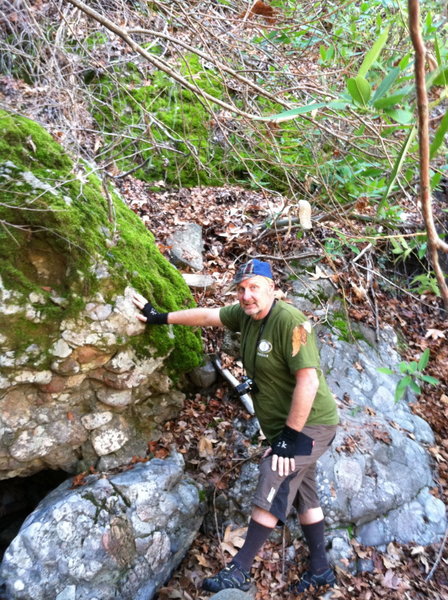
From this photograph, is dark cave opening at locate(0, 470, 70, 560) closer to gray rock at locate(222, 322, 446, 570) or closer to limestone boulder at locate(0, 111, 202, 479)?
limestone boulder at locate(0, 111, 202, 479)

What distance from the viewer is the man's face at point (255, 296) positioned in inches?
136

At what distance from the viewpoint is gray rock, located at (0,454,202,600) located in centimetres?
346

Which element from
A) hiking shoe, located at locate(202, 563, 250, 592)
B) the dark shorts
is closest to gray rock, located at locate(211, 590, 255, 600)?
hiking shoe, located at locate(202, 563, 250, 592)

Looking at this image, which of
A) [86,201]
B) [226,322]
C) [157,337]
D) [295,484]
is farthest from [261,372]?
[86,201]

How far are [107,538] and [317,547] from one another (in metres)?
1.71

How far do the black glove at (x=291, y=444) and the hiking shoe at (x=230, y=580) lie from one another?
0.90m

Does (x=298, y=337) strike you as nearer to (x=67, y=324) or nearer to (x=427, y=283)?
(x=427, y=283)

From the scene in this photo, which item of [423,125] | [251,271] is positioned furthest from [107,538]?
[423,125]

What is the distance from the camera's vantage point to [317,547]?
12.4ft

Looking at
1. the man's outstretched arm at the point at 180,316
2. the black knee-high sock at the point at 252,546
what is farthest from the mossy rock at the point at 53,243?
the black knee-high sock at the point at 252,546

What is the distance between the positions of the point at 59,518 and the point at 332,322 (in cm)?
365

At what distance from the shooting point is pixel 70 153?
4.29 m

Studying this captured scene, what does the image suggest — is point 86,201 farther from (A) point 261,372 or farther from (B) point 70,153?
(A) point 261,372

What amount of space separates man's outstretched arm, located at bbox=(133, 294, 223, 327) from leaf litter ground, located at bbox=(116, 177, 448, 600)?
1097 millimetres
